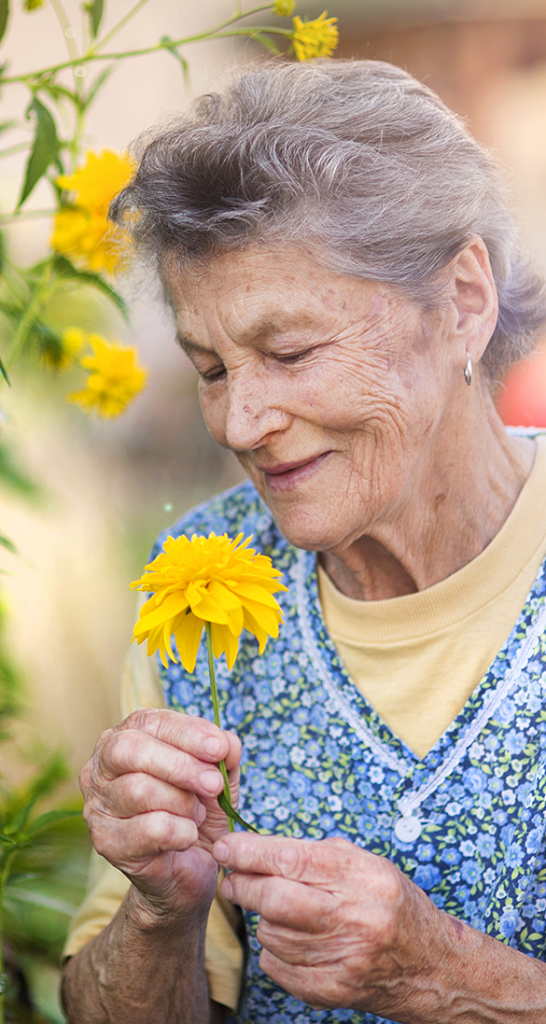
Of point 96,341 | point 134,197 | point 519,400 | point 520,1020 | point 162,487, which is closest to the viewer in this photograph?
point 520,1020

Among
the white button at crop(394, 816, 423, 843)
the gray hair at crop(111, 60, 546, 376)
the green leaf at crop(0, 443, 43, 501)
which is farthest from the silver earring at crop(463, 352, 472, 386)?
the green leaf at crop(0, 443, 43, 501)

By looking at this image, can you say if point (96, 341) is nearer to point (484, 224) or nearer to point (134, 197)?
point (134, 197)

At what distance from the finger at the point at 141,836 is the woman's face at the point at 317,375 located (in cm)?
40

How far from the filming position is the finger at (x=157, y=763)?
0.78m

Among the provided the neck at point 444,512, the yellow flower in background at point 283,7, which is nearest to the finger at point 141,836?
the neck at point 444,512

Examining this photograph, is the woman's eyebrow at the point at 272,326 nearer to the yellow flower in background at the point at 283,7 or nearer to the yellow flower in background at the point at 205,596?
the yellow flower in background at the point at 205,596

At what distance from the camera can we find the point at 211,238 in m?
1.01

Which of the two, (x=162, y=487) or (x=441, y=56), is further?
(x=441, y=56)

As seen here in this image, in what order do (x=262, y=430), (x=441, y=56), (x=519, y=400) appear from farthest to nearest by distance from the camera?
(x=441, y=56), (x=519, y=400), (x=262, y=430)

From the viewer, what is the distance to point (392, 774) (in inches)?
44.0

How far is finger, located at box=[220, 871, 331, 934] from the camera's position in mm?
747

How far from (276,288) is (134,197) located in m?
0.28

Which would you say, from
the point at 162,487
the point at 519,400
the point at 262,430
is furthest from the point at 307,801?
the point at 162,487

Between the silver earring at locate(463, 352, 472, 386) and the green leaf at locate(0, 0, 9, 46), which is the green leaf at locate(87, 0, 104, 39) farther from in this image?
the silver earring at locate(463, 352, 472, 386)
